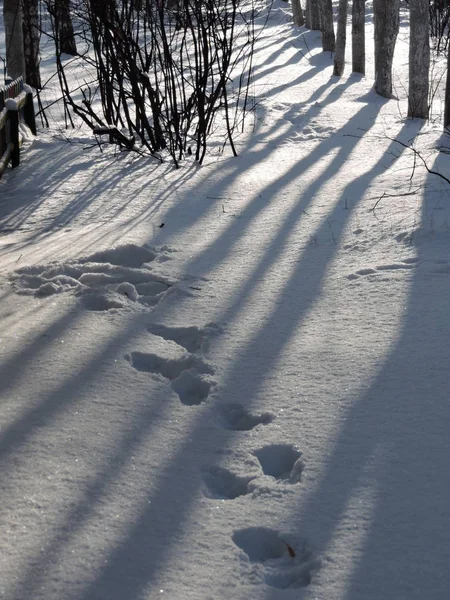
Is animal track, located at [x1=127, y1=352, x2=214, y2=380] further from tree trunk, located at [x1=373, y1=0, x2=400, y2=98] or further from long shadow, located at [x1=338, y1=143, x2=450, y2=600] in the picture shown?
tree trunk, located at [x1=373, y1=0, x2=400, y2=98]

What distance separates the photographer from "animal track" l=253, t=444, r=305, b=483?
199 centimetres

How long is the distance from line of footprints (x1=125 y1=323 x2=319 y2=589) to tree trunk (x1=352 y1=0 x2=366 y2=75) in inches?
526

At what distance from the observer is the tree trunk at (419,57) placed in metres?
8.80

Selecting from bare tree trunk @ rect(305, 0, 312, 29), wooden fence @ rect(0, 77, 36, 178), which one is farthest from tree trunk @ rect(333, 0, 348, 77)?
bare tree trunk @ rect(305, 0, 312, 29)

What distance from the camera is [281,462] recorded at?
6.77 feet

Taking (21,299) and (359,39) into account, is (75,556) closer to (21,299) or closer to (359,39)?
(21,299)

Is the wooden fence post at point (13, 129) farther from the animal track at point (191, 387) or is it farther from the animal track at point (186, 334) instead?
the animal track at point (191, 387)

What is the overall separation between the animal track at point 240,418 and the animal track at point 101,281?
3.11 feet

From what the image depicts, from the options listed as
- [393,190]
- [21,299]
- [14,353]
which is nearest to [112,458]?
[14,353]

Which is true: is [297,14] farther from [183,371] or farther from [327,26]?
[183,371]

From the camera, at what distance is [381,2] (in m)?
11.4

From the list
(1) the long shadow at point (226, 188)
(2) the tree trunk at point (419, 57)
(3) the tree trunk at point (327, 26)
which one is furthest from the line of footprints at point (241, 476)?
(3) the tree trunk at point (327, 26)

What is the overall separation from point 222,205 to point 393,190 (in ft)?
4.04

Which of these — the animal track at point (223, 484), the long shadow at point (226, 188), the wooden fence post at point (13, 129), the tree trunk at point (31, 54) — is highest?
the tree trunk at point (31, 54)
